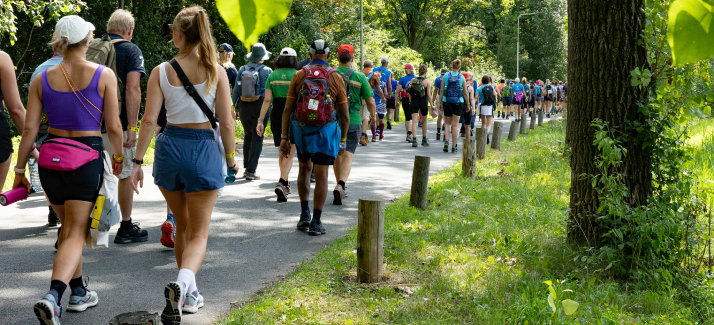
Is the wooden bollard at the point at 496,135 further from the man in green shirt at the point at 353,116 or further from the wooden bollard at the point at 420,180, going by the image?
the wooden bollard at the point at 420,180

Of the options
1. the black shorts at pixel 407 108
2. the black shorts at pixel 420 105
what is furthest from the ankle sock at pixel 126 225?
the black shorts at pixel 407 108

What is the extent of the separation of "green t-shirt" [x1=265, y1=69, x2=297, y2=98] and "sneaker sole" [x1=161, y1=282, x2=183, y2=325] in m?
4.80

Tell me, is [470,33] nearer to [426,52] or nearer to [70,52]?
[426,52]

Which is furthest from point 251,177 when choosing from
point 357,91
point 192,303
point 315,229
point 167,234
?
point 192,303

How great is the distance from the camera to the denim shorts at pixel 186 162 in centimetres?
394

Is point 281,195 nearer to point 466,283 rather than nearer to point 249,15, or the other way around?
point 466,283

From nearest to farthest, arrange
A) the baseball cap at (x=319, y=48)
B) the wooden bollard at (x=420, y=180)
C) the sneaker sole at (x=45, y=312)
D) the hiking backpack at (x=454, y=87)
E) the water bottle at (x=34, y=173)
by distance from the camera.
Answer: the sneaker sole at (x=45, y=312) < the baseball cap at (x=319, y=48) < the water bottle at (x=34, y=173) < the wooden bollard at (x=420, y=180) < the hiking backpack at (x=454, y=87)

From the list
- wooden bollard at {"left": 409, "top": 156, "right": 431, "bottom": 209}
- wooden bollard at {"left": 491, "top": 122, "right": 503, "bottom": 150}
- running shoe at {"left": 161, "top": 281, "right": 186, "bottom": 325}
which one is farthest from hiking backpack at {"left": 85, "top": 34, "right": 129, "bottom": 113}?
wooden bollard at {"left": 491, "top": 122, "right": 503, "bottom": 150}

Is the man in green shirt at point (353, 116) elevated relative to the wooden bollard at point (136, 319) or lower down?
elevated

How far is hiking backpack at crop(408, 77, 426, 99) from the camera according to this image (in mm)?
14961

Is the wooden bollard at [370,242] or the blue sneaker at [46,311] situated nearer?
the blue sneaker at [46,311]

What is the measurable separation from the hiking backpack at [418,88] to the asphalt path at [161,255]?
6034 millimetres

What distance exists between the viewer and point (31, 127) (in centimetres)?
403

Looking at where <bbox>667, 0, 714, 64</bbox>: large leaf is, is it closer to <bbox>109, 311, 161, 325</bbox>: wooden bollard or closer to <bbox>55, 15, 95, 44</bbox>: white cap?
<bbox>109, 311, 161, 325</bbox>: wooden bollard
